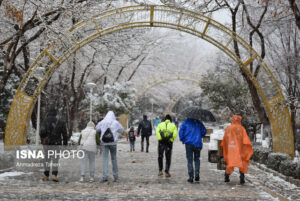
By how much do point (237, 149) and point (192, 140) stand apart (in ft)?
3.59

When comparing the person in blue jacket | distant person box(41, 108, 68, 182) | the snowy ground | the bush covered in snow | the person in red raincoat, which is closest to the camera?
the snowy ground

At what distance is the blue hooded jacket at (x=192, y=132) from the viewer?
362 inches

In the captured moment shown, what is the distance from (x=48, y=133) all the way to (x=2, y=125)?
19.0m

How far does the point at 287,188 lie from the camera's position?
8.61 m

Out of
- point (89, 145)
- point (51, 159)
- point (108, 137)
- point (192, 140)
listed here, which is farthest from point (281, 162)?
point (51, 159)

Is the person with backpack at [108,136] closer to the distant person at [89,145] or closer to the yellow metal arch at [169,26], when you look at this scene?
the distant person at [89,145]

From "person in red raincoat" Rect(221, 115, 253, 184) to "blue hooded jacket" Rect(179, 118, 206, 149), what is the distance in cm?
63

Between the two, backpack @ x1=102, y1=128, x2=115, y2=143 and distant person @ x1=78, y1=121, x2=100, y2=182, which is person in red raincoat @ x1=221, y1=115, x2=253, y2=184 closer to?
backpack @ x1=102, y1=128, x2=115, y2=143

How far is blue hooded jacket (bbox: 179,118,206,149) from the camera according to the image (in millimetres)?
9195

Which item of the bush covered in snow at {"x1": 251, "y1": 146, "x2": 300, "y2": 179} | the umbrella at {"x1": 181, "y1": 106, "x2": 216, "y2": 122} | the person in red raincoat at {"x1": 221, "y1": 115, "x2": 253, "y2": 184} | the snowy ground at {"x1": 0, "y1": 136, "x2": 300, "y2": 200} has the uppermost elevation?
the umbrella at {"x1": 181, "y1": 106, "x2": 216, "y2": 122}

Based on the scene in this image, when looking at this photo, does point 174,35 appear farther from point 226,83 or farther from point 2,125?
point 2,125

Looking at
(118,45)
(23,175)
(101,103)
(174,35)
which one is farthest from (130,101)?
(23,175)

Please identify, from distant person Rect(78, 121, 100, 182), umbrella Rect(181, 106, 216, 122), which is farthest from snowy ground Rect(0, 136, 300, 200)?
umbrella Rect(181, 106, 216, 122)

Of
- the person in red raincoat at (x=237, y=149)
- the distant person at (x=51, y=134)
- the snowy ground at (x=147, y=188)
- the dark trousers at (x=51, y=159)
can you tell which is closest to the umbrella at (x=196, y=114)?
the person in red raincoat at (x=237, y=149)
